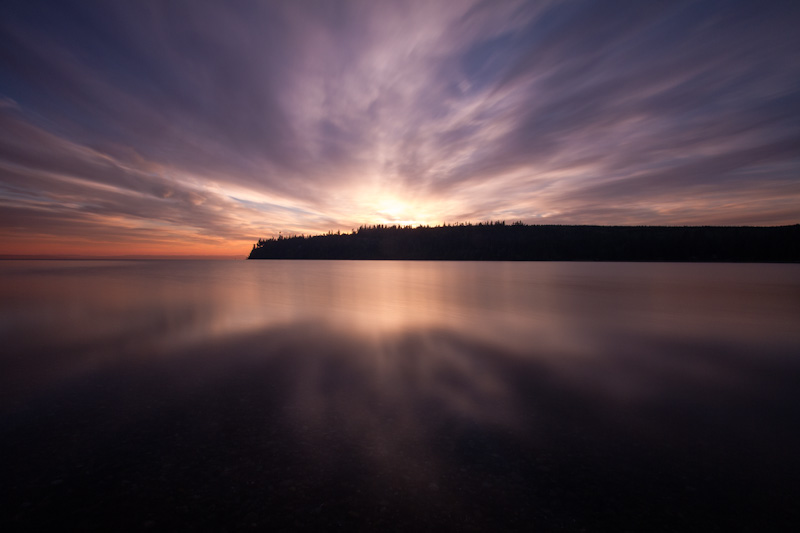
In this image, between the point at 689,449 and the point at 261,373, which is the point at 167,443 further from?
the point at 689,449

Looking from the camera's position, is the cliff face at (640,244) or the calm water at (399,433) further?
the cliff face at (640,244)

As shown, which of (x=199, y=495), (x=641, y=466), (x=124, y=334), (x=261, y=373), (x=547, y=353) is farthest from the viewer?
(x=124, y=334)

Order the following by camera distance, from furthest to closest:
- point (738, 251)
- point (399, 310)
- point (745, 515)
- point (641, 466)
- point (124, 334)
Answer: point (738, 251) → point (399, 310) → point (124, 334) → point (641, 466) → point (745, 515)

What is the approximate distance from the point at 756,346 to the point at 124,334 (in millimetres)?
23051

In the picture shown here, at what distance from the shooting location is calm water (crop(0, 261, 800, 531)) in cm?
397

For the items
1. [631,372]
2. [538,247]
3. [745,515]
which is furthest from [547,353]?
[538,247]

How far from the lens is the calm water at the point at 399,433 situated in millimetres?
3971

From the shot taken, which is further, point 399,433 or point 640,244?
point 640,244

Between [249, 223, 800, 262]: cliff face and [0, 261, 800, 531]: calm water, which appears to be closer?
[0, 261, 800, 531]: calm water

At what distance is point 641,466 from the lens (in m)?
4.78

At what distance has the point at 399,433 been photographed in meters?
5.73

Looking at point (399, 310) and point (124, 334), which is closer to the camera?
point (124, 334)

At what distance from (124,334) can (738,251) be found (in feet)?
703

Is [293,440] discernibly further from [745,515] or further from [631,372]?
[631,372]
